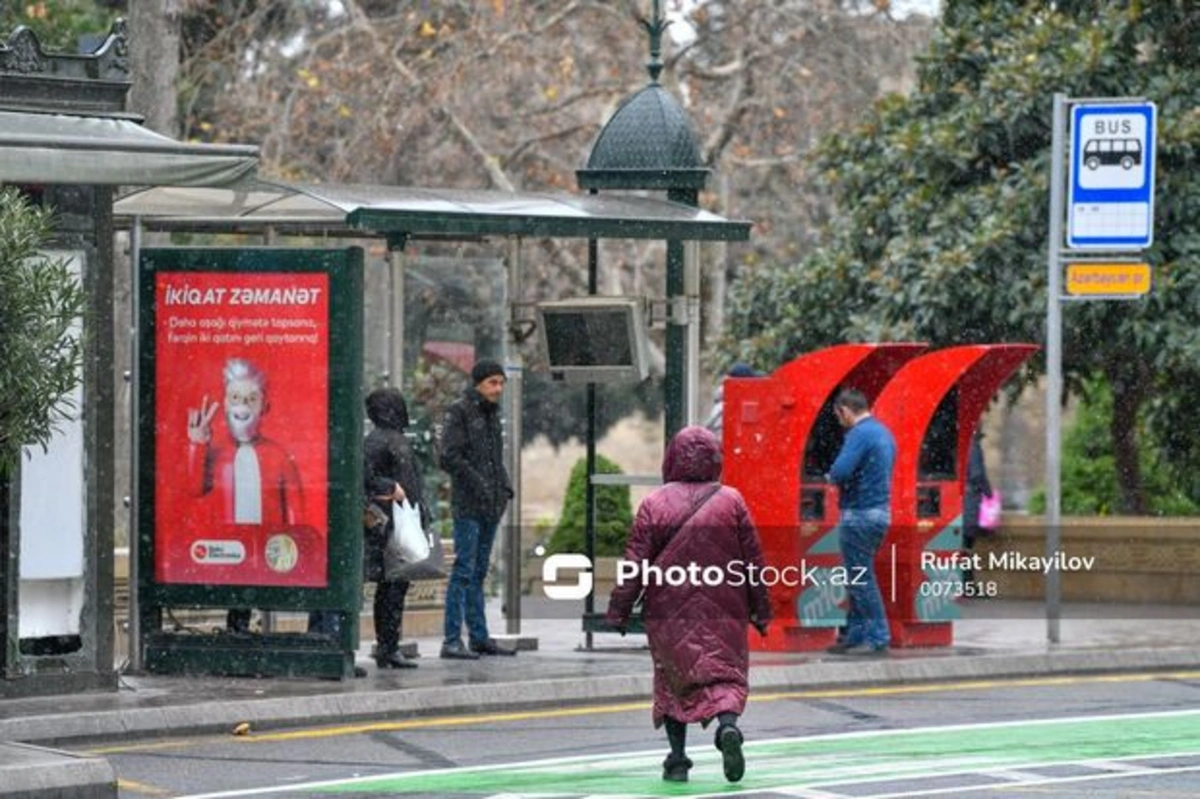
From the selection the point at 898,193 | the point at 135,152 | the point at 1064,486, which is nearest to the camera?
the point at 135,152

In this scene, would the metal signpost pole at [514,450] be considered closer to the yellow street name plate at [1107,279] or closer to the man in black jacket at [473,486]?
the man in black jacket at [473,486]

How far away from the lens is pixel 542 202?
16734 millimetres

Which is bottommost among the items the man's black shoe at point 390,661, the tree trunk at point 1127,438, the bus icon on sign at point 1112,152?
the man's black shoe at point 390,661

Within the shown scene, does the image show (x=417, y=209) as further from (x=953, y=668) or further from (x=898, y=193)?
(x=898, y=193)

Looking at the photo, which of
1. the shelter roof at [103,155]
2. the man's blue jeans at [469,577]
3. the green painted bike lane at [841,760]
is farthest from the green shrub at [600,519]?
the shelter roof at [103,155]

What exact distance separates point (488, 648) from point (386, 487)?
1492 millimetres

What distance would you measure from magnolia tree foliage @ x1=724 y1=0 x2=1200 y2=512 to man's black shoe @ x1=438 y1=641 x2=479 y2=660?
6452mm

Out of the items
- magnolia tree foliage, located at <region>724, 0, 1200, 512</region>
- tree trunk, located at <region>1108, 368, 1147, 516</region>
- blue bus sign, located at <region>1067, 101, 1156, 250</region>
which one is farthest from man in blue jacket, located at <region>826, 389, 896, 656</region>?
tree trunk, located at <region>1108, 368, 1147, 516</region>

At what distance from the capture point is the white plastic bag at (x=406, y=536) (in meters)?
16.2

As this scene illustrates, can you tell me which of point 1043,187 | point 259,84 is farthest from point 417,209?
point 259,84

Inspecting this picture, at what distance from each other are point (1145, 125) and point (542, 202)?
3.89 metres

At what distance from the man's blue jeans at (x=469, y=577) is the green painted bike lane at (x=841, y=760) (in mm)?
2930

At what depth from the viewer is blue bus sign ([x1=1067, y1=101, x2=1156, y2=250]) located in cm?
1773

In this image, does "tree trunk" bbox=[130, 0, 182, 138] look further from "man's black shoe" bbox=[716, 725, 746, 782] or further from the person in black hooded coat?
"man's black shoe" bbox=[716, 725, 746, 782]
